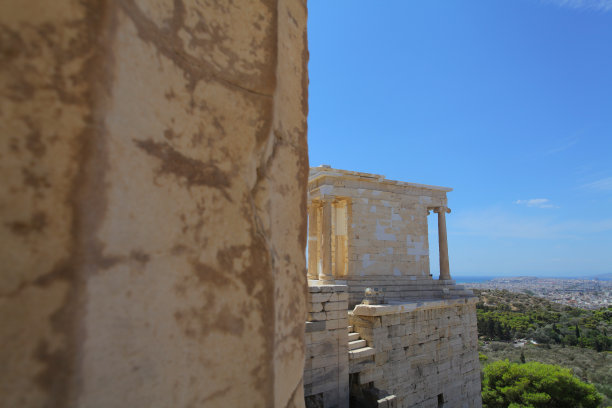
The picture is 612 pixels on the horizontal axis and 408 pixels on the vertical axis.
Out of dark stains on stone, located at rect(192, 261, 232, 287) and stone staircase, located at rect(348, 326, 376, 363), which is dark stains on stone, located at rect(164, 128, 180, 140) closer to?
dark stains on stone, located at rect(192, 261, 232, 287)

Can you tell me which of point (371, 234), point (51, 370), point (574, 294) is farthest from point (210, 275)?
point (574, 294)

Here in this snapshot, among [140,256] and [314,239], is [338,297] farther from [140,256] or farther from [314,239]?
[314,239]

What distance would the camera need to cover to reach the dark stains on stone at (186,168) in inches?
25.1

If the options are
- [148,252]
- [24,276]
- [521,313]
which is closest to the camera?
[24,276]

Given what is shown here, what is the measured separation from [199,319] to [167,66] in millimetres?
506

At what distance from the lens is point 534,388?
14.7 meters

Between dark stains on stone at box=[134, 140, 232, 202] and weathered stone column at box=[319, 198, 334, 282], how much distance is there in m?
11.7

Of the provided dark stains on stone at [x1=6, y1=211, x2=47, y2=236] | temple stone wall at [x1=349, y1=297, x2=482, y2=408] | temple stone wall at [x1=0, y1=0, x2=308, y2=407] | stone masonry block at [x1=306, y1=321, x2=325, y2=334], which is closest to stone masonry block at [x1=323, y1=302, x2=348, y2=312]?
stone masonry block at [x1=306, y1=321, x2=325, y2=334]

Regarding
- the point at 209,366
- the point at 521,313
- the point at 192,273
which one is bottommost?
the point at 521,313

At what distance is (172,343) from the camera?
2.08 ft

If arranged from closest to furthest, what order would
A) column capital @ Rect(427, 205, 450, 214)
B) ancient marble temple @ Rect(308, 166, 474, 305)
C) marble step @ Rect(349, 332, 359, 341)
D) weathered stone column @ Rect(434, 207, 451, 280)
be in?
marble step @ Rect(349, 332, 359, 341), ancient marble temple @ Rect(308, 166, 474, 305), weathered stone column @ Rect(434, 207, 451, 280), column capital @ Rect(427, 205, 450, 214)

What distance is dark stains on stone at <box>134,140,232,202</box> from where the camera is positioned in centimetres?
64

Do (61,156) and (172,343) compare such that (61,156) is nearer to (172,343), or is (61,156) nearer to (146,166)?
(146,166)

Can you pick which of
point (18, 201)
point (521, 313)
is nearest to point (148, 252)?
point (18, 201)
